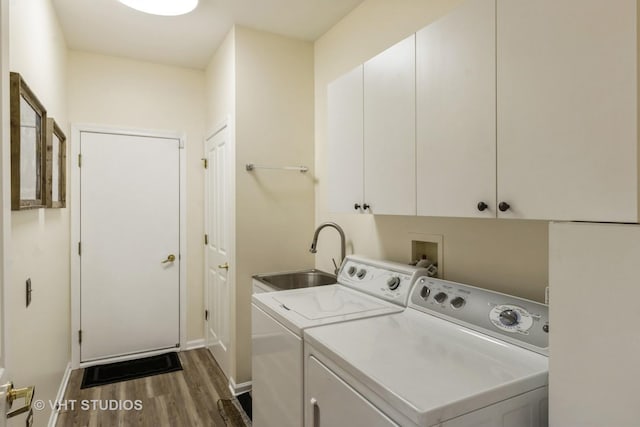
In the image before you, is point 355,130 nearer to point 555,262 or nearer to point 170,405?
point 555,262

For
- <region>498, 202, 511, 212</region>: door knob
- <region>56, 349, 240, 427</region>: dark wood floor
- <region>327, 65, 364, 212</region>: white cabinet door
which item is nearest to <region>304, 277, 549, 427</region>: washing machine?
<region>498, 202, 511, 212</region>: door knob

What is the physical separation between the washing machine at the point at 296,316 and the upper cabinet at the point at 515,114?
42cm

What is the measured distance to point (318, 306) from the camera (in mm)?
1758

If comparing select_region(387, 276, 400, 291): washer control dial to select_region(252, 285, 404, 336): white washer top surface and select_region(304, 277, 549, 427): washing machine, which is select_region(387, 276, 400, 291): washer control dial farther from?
select_region(304, 277, 549, 427): washing machine

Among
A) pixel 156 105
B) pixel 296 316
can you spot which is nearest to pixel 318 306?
pixel 296 316

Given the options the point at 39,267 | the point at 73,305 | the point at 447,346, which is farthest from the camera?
the point at 73,305

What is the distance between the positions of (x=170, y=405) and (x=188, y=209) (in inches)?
64.6

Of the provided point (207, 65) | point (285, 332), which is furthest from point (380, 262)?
point (207, 65)

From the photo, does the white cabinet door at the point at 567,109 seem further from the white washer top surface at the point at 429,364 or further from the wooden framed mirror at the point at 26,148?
the wooden framed mirror at the point at 26,148

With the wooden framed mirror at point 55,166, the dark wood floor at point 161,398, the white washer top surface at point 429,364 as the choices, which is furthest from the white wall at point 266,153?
the white washer top surface at point 429,364

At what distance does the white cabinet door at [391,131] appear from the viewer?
1.51 meters

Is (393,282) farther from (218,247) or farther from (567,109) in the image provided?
(218,247)

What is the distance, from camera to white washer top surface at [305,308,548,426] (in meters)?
0.94

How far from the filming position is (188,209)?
A: 3.44 meters
